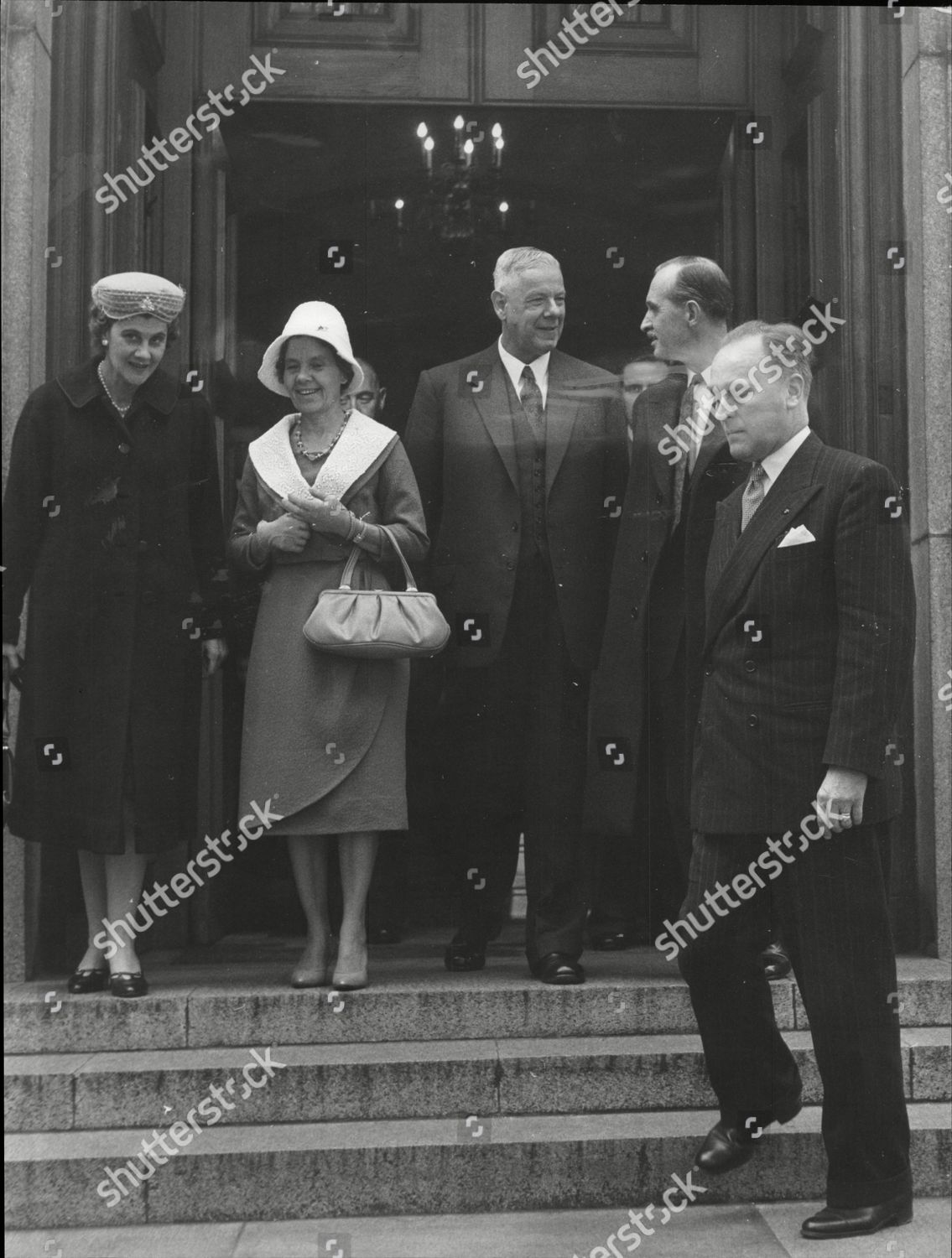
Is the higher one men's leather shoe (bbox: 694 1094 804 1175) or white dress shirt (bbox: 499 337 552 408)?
white dress shirt (bbox: 499 337 552 408)

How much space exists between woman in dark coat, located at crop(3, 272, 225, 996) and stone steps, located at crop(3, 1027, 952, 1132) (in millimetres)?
396

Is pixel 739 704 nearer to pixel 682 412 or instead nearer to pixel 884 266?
pixel 682 412

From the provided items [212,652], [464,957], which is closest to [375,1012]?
[464,957]

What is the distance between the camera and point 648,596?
5.03m

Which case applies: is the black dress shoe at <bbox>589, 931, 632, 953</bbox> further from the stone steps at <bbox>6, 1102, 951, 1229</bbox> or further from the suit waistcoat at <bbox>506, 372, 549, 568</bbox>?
the suit waistcoat at <bbox>506, 372, 549, 568</bbox>

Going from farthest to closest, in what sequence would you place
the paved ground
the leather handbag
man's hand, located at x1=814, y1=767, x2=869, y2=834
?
the leather handbag
the paved ground
man's hand, located at x1=814, y1=767, x2=869, y2=834

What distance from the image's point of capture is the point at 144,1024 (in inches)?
182

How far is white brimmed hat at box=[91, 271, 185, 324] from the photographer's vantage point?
16.1 ft

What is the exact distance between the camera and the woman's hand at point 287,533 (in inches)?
190

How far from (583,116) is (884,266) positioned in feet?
3.87

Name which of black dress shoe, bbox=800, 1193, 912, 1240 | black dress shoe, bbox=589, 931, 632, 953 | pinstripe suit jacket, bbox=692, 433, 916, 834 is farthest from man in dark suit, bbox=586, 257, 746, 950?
black dress shoe, bbox=800, 1193, 912, 1240

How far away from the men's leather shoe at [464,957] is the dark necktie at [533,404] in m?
1.71

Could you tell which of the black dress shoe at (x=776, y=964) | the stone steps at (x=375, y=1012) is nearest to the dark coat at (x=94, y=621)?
the stone steps at (x=375, y=1012)

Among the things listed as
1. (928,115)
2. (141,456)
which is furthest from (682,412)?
(141,456)
